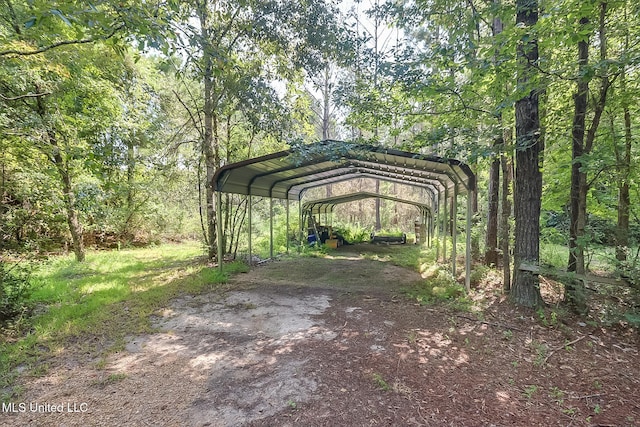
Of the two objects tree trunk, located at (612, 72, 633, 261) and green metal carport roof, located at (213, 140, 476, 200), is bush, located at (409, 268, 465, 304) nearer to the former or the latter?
green metal carport roof, located at (213, 140, 476, 200)

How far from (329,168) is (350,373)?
6.19m

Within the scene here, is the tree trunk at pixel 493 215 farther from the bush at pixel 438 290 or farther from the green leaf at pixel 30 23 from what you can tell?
the green leaf at pixel 30 23

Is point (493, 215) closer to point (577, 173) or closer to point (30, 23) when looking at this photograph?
Answer: point (577, 173)

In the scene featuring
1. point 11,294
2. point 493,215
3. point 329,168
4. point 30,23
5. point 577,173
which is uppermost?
point 329,168

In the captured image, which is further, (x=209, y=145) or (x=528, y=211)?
(x=209, y=145)

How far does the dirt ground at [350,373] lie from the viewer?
220 centimetres

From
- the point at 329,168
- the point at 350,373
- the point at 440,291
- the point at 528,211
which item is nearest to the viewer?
the point at 350,373

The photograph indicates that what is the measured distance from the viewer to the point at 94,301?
15.7 ft

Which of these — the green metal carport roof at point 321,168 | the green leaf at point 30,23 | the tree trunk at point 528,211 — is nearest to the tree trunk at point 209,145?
the green metal carport roof at point 321,168

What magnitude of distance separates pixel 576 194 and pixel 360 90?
4364 mm

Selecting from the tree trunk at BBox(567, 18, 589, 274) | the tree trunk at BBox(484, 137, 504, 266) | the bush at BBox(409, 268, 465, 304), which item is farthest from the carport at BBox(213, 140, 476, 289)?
the tree trunk at BBox(567, 18, 589, 274)

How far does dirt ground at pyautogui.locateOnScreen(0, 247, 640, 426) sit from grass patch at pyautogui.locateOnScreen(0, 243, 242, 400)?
288mm

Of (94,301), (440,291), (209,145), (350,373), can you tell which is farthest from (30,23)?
(440,291)

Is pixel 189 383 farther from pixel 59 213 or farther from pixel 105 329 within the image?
pixel 59 213
